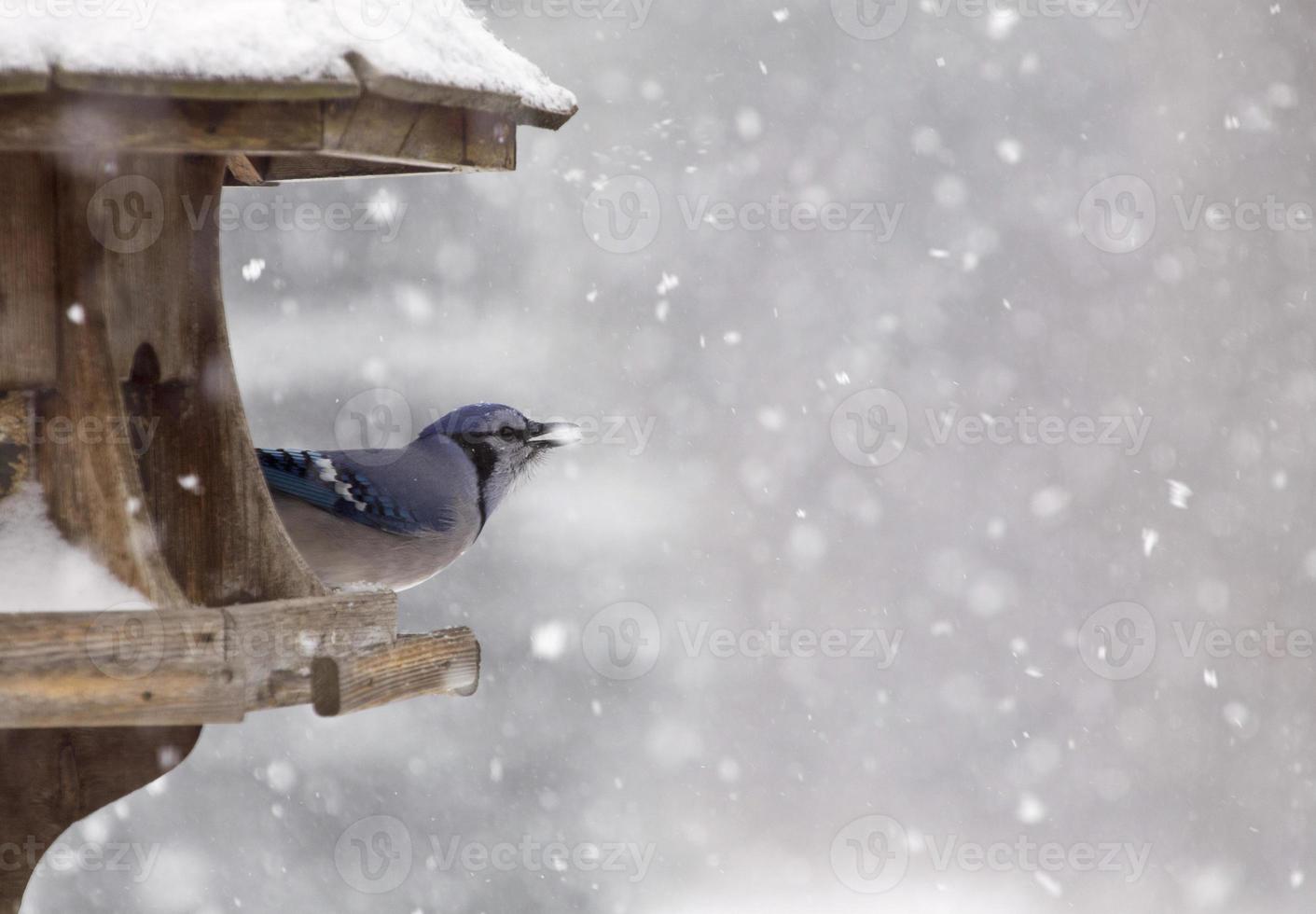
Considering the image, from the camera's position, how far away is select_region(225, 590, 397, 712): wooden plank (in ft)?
6.48

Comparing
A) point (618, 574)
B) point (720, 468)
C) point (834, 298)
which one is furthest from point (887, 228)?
point (618, 574)

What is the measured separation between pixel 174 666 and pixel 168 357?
609 mm

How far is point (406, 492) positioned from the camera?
306 cm

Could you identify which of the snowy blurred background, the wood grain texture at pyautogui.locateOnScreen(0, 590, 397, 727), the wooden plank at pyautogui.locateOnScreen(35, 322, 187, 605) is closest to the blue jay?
the wooden plank at pyautogui.locateOnScreen(35, 322, 187, 605)

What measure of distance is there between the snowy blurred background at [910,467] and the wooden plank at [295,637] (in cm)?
421

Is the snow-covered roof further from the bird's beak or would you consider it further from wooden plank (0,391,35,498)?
the bird's beak

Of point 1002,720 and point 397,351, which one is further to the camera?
point 1002,720

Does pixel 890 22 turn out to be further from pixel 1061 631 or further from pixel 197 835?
pixel 197 835

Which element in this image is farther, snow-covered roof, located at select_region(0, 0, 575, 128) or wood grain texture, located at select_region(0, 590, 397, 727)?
wood grain texture, located at select_region(0, 590, 397, 727)

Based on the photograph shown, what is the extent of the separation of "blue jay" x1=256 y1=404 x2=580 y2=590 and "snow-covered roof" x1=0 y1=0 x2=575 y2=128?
3.71 ft

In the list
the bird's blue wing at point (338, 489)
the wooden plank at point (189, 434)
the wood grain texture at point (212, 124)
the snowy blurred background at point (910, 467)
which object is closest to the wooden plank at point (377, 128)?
the wood grain texture at point (212, 124)

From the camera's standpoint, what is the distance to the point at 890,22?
6.62m

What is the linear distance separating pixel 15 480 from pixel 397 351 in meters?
4.11

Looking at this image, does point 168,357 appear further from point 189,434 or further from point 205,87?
point 205,87
